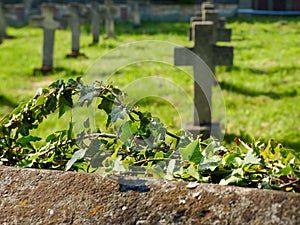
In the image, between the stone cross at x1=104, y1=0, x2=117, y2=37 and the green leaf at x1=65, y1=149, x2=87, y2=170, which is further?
the stone cross at x1=104, y1=0, x2=117, y2=37

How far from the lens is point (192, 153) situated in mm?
1609

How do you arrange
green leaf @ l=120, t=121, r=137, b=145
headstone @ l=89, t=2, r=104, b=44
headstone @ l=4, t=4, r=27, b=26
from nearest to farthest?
green leaf @ l=120, t=121, r=137, b=145 → headstone @ l=89, t=2, r=104, b=44 → headstone @ l=4, t=4, r=27, b=26

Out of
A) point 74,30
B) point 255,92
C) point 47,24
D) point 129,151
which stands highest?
point 129,151

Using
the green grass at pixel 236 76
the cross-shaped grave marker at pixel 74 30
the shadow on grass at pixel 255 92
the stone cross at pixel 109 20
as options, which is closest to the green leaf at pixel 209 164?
the green grass at pixel 236 76

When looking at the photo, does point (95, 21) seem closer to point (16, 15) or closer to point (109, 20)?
point (109, 20)

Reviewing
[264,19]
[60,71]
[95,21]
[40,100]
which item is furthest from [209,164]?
[264,19]

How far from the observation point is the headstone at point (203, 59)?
627 centimetres

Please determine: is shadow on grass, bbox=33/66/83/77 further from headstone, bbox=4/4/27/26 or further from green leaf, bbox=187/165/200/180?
headstone, bbox=4/4/27/26

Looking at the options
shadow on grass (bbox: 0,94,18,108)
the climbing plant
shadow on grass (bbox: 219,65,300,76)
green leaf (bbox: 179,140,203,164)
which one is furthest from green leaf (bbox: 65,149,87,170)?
shadow on grass (bbox: 219,65,300,76)

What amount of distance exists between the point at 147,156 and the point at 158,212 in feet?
1.39

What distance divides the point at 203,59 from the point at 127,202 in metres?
5.35

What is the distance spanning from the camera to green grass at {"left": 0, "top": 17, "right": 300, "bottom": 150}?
7039mm

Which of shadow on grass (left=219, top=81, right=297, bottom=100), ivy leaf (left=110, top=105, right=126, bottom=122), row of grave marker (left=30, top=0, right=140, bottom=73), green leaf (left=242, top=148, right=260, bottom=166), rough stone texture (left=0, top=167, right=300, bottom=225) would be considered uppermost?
ivy leaf (left=110, top=105, right=126, bottom=122)

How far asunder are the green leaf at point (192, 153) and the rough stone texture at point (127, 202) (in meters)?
0.17
